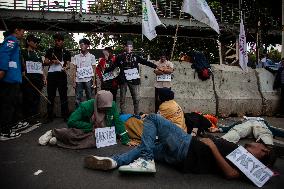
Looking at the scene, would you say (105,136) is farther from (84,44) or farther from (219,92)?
(219,92)

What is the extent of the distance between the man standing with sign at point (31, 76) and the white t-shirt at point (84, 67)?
91cm

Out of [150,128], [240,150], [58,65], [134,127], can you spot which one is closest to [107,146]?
[134,127]

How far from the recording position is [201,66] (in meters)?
9.45

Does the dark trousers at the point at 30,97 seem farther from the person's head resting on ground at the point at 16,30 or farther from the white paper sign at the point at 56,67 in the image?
the person's head resting on ground at the point at 16,30

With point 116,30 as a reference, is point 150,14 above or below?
below

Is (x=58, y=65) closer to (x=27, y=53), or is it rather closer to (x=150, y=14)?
(x=27, y=53)

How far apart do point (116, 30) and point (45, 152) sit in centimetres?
2208

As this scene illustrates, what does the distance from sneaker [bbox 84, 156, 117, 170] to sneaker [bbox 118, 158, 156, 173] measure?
17cm

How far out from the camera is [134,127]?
5.64 m

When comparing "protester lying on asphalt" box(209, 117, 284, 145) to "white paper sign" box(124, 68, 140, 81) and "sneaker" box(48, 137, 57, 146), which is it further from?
"sneaker" box(48, 137, 57, 146)

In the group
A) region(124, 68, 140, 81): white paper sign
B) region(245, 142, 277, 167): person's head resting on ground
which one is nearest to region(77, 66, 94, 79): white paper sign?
region(124, 68, 140, 81): white paper sign

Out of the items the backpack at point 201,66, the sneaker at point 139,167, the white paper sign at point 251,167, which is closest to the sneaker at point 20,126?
the sneaker at point 139,167

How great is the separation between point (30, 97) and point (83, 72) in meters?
1.38

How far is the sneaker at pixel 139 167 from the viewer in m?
3.70
